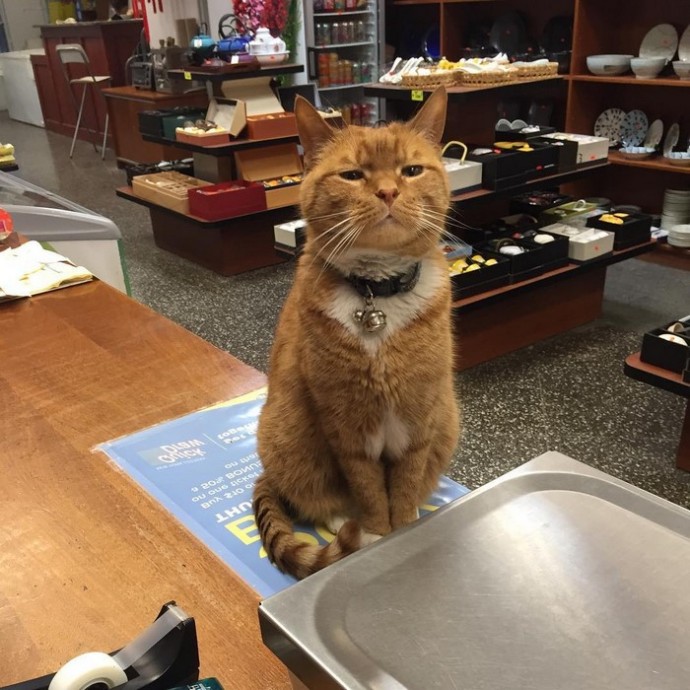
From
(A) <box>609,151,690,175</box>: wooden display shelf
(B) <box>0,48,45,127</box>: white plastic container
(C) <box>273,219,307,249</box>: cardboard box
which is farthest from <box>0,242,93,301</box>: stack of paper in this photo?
(B) <box>0,48,45,127</box>: white plastic container

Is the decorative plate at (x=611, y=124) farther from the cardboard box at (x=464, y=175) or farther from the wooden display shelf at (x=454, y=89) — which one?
the cardboard box at (x=464, y=175)

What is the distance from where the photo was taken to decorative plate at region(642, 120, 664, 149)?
4.34m

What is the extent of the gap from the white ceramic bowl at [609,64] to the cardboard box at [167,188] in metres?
2.40

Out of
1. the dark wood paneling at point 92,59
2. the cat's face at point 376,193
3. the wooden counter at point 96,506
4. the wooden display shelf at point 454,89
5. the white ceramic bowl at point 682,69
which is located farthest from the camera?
the dark wood paneling at point 92,59

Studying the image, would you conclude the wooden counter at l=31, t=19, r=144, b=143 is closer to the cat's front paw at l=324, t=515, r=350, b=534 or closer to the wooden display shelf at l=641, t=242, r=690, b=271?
the wooden display shelf at l=641, t=242, r=690, b=271

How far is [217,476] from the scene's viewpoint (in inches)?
48.7

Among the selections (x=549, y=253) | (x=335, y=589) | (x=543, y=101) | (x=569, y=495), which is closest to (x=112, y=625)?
(x=335, y=589)

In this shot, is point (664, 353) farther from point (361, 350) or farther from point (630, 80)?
point (630, 80)

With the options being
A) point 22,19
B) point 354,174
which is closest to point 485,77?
point 354,174

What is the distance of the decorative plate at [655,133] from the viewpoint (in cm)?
434

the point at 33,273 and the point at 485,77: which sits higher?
the point at 485,77

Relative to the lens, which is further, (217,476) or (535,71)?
(535,71)

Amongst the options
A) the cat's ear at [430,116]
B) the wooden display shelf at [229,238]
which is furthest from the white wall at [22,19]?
the cat's ear at [430,116]

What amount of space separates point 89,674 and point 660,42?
15.2 feet
